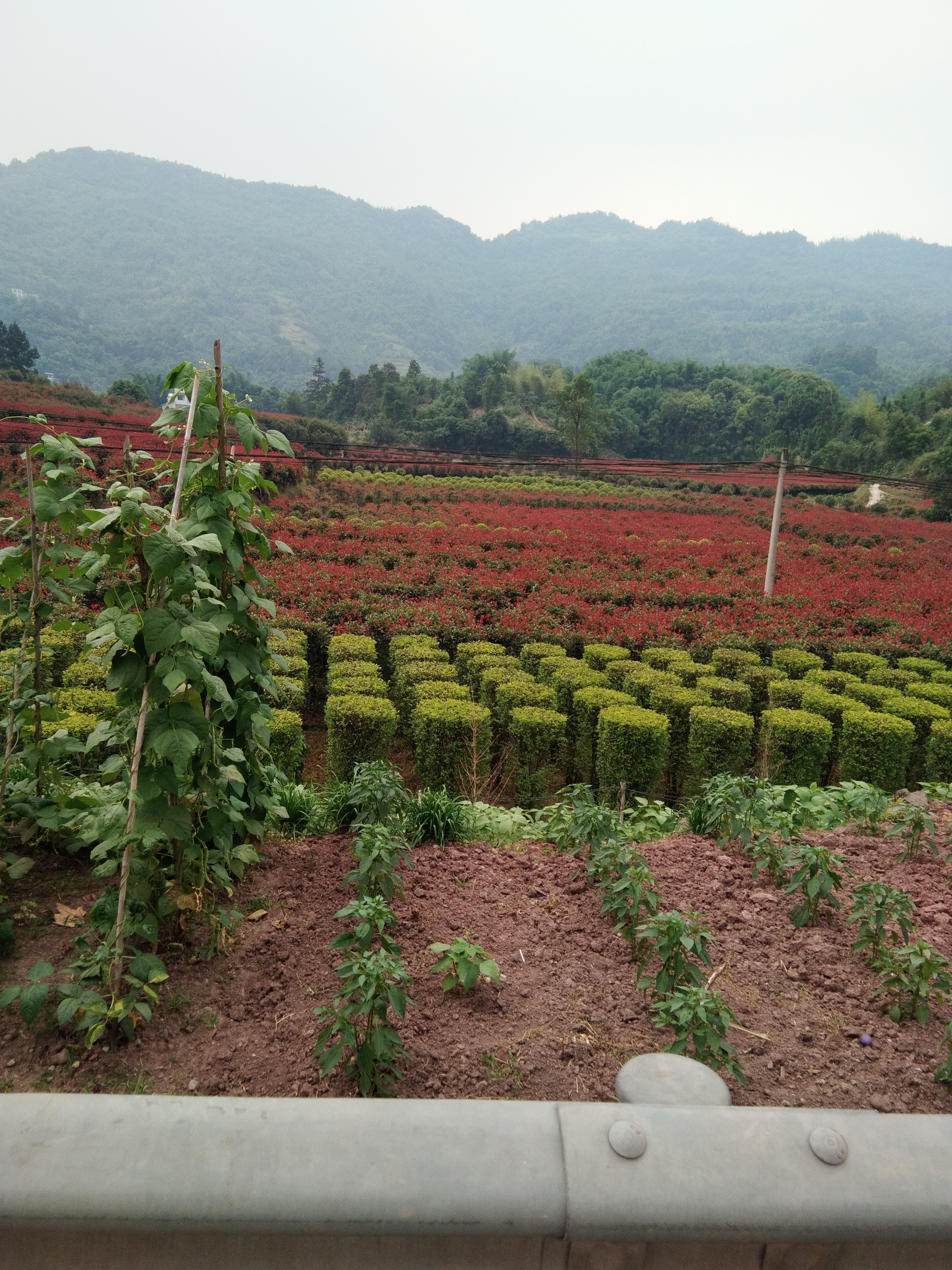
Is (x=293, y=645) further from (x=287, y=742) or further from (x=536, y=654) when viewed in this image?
(x=536, y=654)

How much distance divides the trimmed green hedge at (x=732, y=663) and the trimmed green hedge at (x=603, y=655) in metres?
1.00

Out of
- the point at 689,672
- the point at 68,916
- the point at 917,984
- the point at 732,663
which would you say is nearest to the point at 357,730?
the point at 68,916

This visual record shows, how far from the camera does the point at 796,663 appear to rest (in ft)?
30.4

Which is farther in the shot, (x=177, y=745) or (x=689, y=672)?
(x=689, y=672)

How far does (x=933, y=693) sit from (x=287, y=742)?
6695mm

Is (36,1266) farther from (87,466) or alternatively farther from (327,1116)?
(87,466)

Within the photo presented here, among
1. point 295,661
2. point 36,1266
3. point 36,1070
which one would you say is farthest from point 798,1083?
point 295,661

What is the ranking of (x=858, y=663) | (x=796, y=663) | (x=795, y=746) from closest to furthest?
(x=795, y=746), (x=796, y=663), (x=858, y=663)

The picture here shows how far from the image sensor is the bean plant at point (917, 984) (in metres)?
2.70

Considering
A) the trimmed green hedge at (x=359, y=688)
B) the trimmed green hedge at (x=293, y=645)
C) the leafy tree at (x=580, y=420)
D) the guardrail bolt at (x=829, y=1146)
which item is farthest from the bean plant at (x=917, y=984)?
the leafy tree at (x=580, y=420)

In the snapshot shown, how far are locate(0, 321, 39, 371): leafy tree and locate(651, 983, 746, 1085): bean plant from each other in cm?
4153

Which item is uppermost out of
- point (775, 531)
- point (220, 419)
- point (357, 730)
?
point (220, 419)

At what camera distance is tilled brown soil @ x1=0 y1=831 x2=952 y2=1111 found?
229cm

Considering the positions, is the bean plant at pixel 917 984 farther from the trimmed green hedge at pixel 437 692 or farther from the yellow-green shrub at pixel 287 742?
the trimmed green hedge at pixel 437 692
